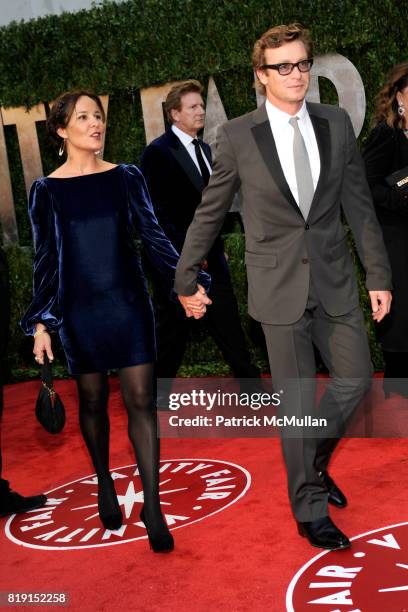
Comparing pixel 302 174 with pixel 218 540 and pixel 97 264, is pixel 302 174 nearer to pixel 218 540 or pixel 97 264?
pixel 97 264

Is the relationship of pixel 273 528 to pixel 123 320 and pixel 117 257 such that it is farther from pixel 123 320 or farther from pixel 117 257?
pixel 117 257

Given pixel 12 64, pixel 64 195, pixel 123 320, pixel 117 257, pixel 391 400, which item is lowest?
pixel 391 400

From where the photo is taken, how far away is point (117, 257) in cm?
352

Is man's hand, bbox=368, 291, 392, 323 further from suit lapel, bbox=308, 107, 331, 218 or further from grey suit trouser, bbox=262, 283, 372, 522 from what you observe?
suit lapel, bbox=308, 107, 331, 218

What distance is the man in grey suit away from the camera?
3.25 meters

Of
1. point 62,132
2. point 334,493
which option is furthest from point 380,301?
point 62,132

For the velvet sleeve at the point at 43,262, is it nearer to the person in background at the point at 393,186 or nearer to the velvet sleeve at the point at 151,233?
the velvet sleeve at the point at 151,233

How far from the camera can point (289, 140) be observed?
3283mm

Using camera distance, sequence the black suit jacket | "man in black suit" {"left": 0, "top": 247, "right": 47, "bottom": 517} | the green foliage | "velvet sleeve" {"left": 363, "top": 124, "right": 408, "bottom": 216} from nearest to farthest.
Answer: "man in black suit" {"left": 0, "top": 247, "right": 47, "bottom": 517} < "velvet sleeve" {"left": 363, "top": 124, "right": 408, "bottom": 216} < the black suit jacket < the green foliage

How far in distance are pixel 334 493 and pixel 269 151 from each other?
5.02 ft

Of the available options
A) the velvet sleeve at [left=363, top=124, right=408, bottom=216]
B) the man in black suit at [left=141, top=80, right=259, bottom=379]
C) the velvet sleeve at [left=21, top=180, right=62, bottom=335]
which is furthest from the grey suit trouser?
the man in black suit at [left=141, top=80, right=259, bottom=379]

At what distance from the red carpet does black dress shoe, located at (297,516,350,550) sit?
4 centimetres

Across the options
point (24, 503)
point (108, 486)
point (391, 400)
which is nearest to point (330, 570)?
point (108, 486)

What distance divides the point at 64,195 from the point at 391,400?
2.70 metres
